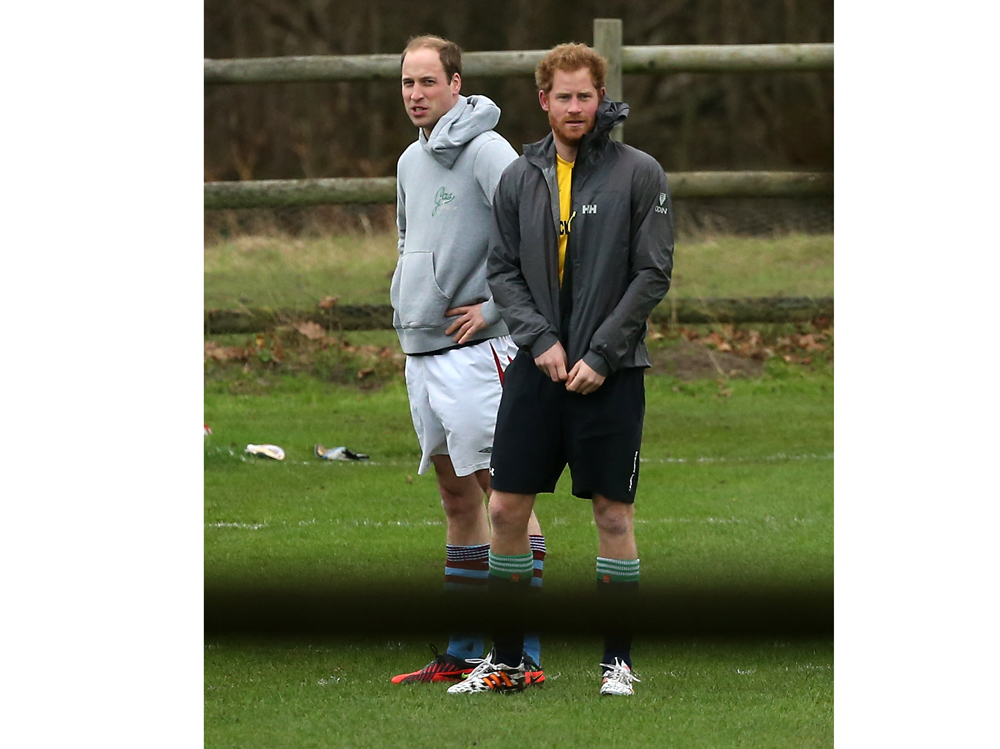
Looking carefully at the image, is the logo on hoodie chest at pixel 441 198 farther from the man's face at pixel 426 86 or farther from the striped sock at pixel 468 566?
the striped sock at pixel 468 566

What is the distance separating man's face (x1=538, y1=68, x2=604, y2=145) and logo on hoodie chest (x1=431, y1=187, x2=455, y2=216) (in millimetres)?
432

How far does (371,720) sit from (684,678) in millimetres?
685

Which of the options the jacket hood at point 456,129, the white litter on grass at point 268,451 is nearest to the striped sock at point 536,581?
the jacket hood at point 456,129

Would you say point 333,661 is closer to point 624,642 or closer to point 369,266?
point 624,642

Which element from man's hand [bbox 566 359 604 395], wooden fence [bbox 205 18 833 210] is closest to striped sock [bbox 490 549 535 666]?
man's hand [bbox 566 359 604 395]

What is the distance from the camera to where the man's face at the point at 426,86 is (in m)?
3.03

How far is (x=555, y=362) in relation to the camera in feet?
8.74

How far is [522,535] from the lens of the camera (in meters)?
2.80

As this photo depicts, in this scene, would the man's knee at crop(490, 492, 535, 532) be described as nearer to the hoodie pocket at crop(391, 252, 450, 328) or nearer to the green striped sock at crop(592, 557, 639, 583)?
the green striped sock at crop(592, 557, 639, 583)

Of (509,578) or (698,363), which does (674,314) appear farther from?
(509,578)

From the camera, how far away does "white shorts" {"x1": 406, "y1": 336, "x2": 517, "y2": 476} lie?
304 cm

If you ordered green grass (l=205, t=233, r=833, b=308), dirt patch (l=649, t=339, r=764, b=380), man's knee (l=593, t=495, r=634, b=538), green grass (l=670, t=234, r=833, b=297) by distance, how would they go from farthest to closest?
green grass (l=670, t=234, r=833, b=297)
green grass (l=205, t=233, r=833, b=308)
dirt patch (l=649, t=339, r=764, b=380)
man's knee (l=593, t=495, r=634, b=538)

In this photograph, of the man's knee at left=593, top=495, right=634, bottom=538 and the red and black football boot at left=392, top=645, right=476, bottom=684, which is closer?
the man's knee at left=593, top=495, right=634, bottom=538

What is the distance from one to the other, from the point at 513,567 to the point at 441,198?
0.84 meters
